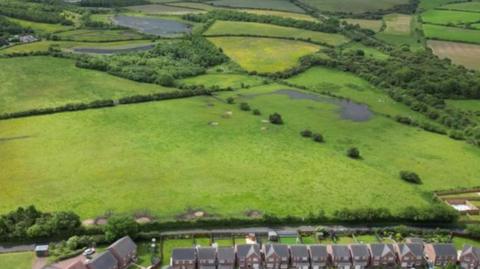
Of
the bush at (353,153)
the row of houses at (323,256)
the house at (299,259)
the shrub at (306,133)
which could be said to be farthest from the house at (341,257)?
the shrub at (306,133)

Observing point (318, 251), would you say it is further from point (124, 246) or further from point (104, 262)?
point (104, 262)

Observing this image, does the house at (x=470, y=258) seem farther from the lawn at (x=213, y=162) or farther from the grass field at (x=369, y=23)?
the grass field at (x=369, y=23)

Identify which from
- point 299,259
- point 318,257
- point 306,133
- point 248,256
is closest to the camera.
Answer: point 248,256

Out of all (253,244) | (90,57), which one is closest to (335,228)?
(253,244)

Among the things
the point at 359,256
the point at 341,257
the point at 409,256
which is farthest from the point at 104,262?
the point at 409,256

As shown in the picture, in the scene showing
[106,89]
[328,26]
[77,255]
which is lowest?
[77,255]

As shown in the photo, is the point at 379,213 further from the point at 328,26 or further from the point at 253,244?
the point at 328,26

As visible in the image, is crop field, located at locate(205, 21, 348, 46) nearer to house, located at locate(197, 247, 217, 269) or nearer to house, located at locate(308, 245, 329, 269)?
house, located at locate(308, 245, 329, 269)
